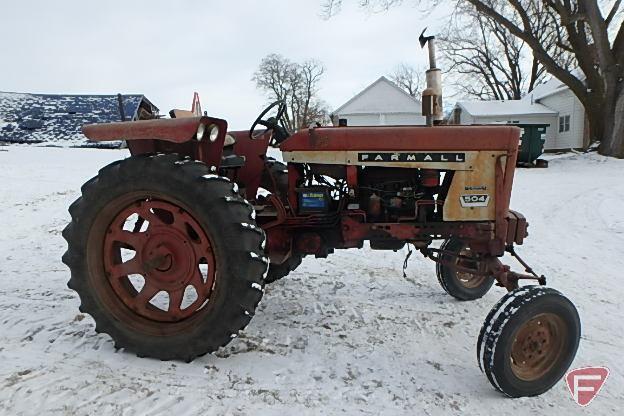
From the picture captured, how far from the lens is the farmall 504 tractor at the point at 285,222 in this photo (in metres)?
2.57

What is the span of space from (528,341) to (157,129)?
2.40 meters

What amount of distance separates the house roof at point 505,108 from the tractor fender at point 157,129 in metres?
28.5

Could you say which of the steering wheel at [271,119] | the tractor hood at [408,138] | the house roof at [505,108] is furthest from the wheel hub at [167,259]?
the house roof at [505,108]

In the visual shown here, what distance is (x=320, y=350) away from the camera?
2969 mm

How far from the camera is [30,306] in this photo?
3535 millimetres

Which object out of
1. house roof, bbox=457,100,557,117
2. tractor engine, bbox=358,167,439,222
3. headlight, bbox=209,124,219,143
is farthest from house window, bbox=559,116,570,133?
headlight, bbox=209,124,219,143

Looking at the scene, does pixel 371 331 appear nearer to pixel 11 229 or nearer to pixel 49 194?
pixel 11 229

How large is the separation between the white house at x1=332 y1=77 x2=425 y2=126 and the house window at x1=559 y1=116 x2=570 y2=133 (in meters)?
8.32

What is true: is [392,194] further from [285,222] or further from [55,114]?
[55,114]

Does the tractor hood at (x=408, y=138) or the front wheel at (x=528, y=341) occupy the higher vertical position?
the tractor hood at (x=408, y=138)

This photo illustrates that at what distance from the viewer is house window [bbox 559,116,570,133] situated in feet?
86.6

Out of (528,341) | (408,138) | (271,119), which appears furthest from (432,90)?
(528,341)

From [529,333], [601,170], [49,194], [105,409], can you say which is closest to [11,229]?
[49,194]

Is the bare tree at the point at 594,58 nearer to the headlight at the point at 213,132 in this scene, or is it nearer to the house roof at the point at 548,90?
the house roof at the point at 548,90
